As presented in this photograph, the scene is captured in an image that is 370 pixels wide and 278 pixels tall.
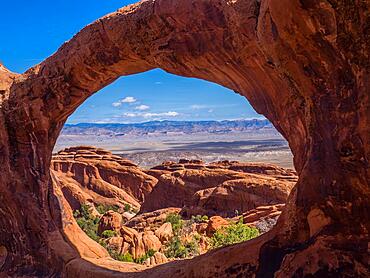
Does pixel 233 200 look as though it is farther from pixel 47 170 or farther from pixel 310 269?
pixel 310 269

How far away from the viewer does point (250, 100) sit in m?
8.09

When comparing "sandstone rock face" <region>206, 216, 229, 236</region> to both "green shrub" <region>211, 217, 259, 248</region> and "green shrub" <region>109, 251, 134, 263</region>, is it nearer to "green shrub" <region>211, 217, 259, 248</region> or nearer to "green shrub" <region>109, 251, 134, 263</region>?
"green shrub" <region>211, 217, 259, 248</region>

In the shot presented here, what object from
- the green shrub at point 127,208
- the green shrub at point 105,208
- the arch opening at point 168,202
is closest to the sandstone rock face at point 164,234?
the arch opening at point 168,202

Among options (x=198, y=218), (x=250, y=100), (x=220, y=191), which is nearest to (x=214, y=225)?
(x=198, y=218)

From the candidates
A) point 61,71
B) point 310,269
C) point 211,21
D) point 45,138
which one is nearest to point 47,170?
point 45,138

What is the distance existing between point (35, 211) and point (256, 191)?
20.9 m

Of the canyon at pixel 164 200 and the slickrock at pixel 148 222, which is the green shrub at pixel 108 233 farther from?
the slickrock at pixel 148 222

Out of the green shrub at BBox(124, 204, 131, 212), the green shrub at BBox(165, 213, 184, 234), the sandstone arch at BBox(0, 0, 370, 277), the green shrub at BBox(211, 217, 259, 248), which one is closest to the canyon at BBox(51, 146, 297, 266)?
the green shrub at BBox(165, 213, 184, 234)

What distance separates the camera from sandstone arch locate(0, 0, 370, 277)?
13.1 feet

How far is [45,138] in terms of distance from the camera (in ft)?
37.4

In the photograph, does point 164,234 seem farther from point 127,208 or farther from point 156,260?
point 127,208

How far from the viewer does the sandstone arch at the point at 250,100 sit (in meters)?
3.98

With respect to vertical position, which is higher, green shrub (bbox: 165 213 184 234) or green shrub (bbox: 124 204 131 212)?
green shrub (bbox: 165 213 184 234)

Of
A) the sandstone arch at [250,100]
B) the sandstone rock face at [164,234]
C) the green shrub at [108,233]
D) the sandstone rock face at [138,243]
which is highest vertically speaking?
the sandstone arch at [250,100]
